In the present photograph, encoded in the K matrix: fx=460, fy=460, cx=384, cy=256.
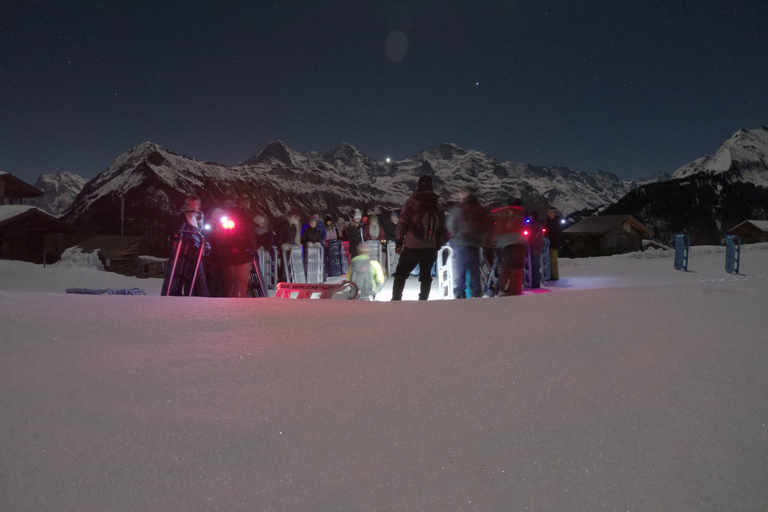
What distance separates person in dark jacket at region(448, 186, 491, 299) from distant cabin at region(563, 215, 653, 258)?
34111 mm

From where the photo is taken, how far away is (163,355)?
2.31 meters

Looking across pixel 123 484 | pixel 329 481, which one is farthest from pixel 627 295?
pixel 123 484

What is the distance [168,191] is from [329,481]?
74.1 meters

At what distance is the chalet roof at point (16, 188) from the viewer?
25150mm

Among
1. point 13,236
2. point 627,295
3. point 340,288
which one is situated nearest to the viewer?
point 627,295

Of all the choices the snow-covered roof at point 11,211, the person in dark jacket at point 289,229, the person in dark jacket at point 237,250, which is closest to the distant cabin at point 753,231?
the person in dark jacket at point 289,229

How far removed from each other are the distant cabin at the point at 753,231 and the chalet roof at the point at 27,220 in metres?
45.5

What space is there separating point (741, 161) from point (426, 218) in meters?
93.8

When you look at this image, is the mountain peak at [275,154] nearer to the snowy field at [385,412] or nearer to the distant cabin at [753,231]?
the distant cabin at [753,231]

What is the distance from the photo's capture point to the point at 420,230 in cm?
580

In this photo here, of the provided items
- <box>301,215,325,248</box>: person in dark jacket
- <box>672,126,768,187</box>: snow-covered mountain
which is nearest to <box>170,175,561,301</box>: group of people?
<box>301,215,325,248</box>: person in dark jacket

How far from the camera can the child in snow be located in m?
6.77

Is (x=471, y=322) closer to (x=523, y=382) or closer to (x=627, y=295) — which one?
(x=523, y=382)

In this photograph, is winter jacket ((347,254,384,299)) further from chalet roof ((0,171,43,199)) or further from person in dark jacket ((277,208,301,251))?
chalet roof ((0,171,43,199))
